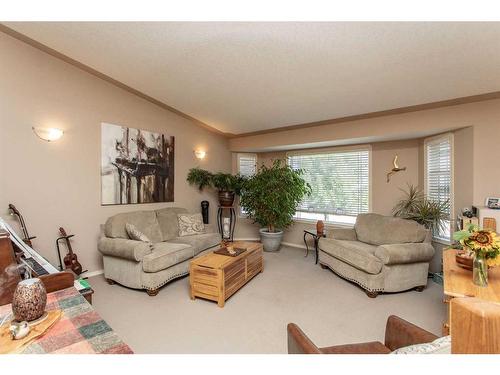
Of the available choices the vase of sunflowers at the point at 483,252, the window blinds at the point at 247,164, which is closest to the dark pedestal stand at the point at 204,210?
the window blinds at the point at 247,164

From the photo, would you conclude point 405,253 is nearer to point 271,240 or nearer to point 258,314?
point 258,314

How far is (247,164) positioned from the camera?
573cm

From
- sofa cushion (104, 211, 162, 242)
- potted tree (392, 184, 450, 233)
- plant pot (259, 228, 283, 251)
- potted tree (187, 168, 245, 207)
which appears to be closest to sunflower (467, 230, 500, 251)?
potted tree (392, 184, 450, 233)

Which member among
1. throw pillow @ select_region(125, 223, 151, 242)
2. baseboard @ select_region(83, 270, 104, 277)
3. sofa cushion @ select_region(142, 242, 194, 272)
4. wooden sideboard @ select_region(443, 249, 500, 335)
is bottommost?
baseboard @ select_region(83, 270, 104, 277)

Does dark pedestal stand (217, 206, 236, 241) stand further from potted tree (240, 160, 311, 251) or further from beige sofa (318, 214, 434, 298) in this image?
beige sofa (318, 214, 434, 298)

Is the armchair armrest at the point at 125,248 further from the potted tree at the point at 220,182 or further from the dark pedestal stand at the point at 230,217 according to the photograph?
the dark pedestal stand at the point at 230,217

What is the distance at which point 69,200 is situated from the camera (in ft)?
10.4

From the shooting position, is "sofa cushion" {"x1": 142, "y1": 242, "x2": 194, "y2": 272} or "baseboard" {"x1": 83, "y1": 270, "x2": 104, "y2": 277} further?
"baseboard" {"x1": 83, "y1": 270, "x2": 104, "y2": 277}

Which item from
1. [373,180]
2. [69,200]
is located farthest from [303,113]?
[69,200]

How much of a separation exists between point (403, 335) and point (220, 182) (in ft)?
12.9

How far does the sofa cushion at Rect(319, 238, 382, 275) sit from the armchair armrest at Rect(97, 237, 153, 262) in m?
2.44

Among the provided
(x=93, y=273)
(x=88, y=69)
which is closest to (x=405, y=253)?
(x=93, y=273)

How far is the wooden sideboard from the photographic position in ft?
5.05

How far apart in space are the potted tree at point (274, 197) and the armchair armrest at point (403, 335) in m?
3.06
